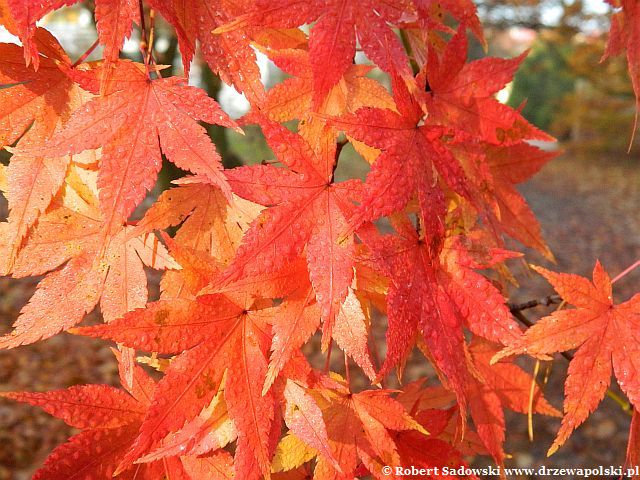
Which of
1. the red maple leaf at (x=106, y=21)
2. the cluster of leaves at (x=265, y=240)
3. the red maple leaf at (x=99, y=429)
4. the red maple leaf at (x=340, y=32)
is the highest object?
the red maple leaf at (x=106, y=21)

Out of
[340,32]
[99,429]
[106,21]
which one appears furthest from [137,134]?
[99,429]

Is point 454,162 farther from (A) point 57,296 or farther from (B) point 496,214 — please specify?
(A) point 57,296

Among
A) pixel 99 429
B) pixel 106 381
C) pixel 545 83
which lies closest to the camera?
pixel 99 429

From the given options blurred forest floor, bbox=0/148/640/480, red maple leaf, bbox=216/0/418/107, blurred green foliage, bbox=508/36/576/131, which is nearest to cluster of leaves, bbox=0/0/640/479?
red maple leaf, bbox=216/0/418/107

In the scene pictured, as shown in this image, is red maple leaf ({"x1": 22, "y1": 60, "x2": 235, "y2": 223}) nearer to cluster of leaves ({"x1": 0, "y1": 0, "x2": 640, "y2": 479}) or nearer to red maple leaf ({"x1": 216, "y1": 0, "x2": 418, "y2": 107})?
cluster of leaves ({"x1": 0, "y1": 0, "x2": 640, "y2": 479})

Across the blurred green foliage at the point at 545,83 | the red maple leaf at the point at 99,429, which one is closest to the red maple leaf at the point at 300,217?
the red maple leaf at the point at 99,429

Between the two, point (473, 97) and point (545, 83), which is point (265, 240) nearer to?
point (473, 97)

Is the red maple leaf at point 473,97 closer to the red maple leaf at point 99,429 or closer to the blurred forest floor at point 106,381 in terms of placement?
the blurred forest floor at point 106,381

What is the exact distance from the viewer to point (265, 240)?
48cm

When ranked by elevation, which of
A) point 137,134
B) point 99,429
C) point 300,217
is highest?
point 137,134

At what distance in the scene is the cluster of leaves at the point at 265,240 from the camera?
1.61ft

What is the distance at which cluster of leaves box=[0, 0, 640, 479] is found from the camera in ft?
1.61

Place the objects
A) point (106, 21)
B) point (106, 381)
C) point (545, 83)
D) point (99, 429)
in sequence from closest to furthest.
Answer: point (106, 21)
point (99, 429)
point (106, 381)
point (545, 83)

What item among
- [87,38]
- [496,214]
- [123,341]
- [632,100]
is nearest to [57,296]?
[123,341]
